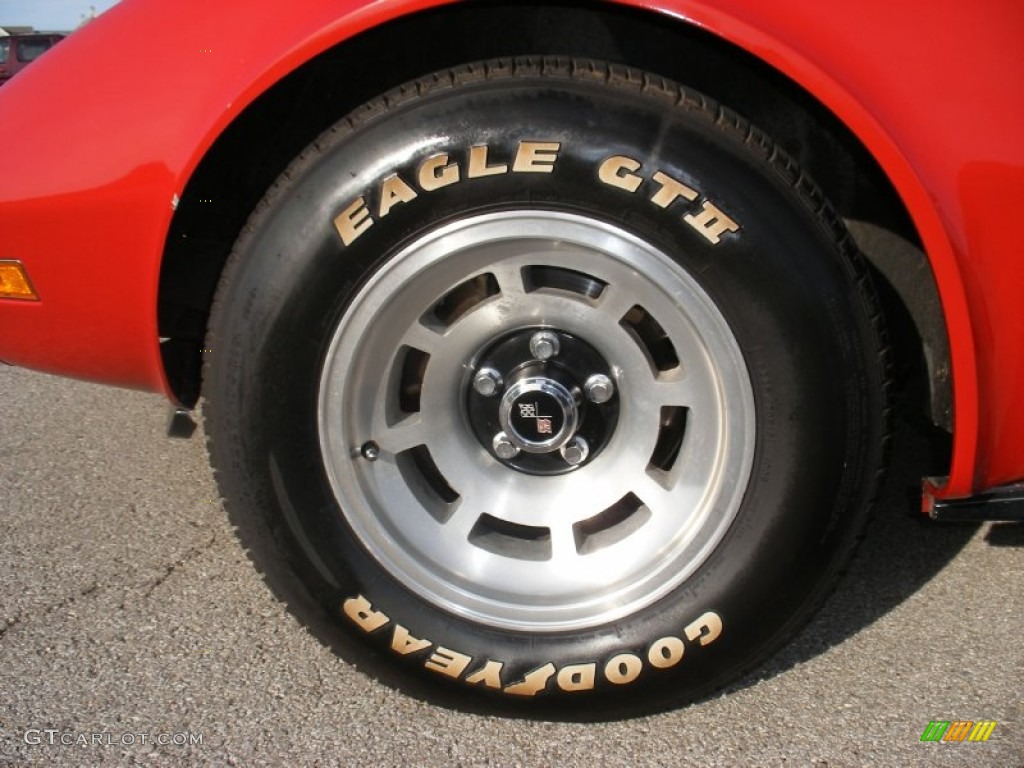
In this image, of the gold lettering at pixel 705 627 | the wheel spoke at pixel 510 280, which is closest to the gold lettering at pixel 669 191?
the wheel spoke at pixel 510 280

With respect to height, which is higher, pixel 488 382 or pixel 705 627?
pixel 488 382

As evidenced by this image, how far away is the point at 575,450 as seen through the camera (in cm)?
180

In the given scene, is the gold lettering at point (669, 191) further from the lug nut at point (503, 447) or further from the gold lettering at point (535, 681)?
the gold lettering at point (535, 681)

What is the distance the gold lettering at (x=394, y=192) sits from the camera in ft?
5.06

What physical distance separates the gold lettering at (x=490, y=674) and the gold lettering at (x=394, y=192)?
87 cm

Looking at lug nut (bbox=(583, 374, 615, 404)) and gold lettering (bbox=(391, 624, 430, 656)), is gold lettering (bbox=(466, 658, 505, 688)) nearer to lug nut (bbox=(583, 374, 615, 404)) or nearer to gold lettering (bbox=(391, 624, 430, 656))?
gold lettering (bbox=(391, 624, 430, 656))

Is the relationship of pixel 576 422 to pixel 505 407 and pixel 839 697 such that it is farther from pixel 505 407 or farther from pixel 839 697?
pixel 839 697

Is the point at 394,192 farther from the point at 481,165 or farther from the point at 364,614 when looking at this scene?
the point at 364,614

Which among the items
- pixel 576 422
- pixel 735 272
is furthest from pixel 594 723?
pixel 735 272

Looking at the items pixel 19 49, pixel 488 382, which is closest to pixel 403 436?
pixel 488 382

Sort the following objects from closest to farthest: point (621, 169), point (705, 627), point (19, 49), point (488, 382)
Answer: point (621, 169) < point (705, 627) < point (488, 382) < point (19, 49)

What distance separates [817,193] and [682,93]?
0.29 metres

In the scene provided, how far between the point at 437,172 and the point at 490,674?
936mm

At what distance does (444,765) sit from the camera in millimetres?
1658
